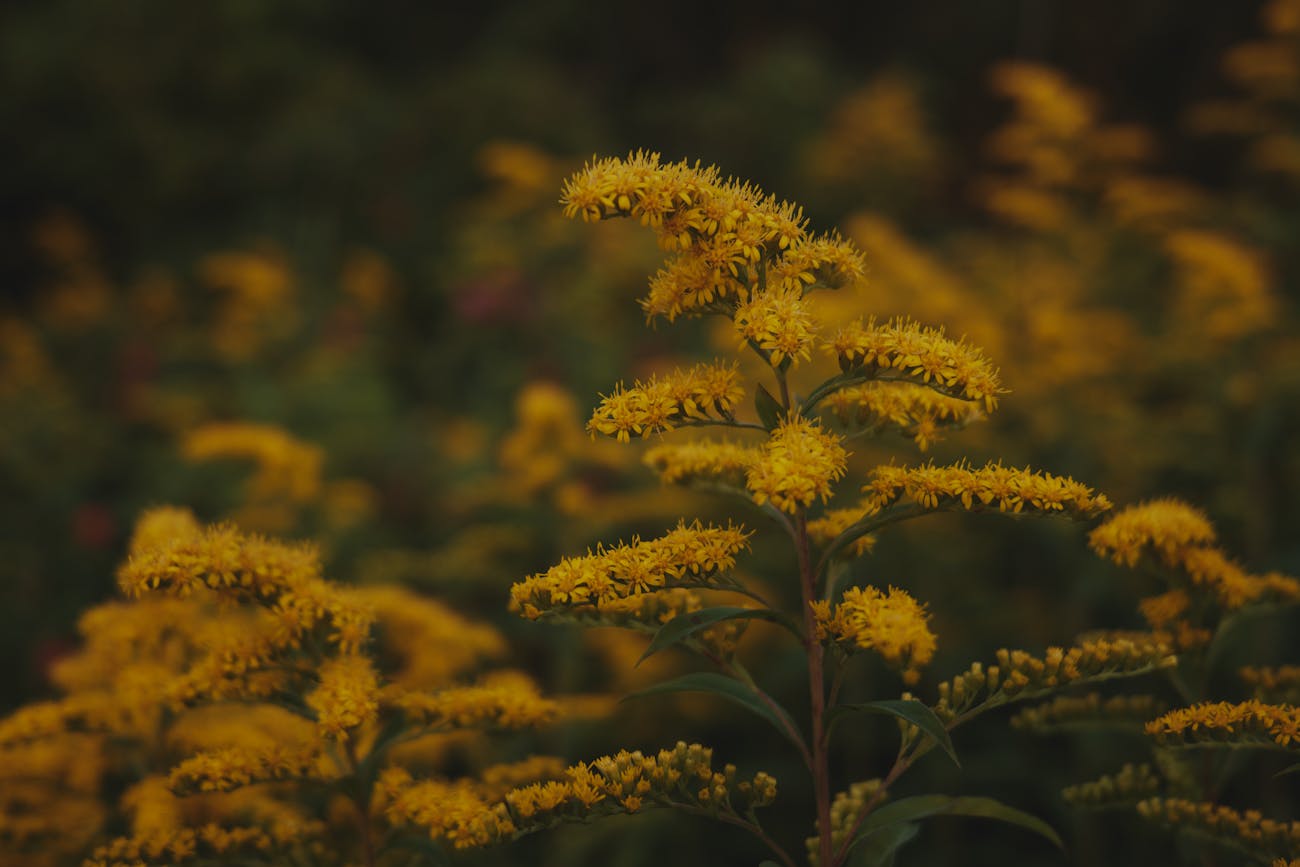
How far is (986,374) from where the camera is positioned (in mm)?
1947

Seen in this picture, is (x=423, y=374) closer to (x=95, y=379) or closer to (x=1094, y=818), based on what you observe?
(x=95, y=379)

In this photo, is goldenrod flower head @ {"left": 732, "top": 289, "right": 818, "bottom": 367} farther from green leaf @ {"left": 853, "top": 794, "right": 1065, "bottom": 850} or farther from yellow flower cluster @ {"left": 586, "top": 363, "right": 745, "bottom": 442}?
green leaf @ {"left": 853, "top": 794, "right": 1065, "bottom": 850}

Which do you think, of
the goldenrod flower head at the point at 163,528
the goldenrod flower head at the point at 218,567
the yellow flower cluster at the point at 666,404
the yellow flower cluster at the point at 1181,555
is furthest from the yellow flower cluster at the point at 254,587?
the yellow flower cluster at the point at 1181,555

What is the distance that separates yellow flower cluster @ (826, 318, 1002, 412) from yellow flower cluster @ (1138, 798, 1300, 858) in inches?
34.2

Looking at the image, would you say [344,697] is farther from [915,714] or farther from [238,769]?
[915,714]

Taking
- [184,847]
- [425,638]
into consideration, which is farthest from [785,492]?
[425,638]

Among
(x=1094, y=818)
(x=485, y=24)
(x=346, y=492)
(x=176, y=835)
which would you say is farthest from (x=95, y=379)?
(x=485, y=24)

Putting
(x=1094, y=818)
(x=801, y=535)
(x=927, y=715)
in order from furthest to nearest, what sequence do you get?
1. (x=1094, y=818)
2. (x=801, y=535)
3. (x=927, y=715)

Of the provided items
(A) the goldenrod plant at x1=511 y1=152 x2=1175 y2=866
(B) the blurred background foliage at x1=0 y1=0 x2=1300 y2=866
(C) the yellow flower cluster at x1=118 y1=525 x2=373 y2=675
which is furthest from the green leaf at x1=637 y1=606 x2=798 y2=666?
(B) the blurred background foliage at x1=0 y1=0 x2=1300 y2=866

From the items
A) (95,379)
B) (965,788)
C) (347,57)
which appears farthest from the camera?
(347,57)

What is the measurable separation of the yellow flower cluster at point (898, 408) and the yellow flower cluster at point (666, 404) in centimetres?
27

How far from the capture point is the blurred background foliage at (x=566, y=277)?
4.30 m

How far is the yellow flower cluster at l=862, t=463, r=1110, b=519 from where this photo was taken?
74.3 inches

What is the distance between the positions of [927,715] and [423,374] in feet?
23.5
